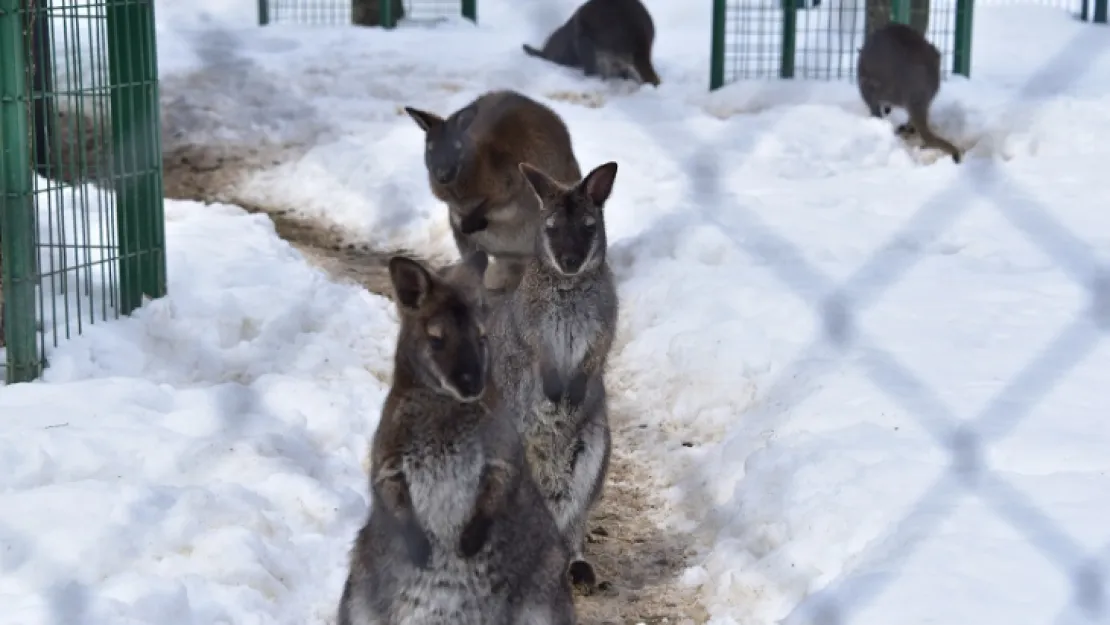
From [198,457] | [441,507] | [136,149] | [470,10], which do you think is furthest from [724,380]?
[470,10]

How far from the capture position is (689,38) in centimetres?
1334

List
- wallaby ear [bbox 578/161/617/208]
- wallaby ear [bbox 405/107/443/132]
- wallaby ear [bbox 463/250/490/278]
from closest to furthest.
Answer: wallaby ear [bbox 463/250/490/278] → wallaby ear [bbox 578/161/617/208] → wallaby ear [bbox 405/107/443/132]

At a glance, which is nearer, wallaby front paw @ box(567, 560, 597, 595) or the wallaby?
wallaby front paw @ box(567, 560, 597, 595)

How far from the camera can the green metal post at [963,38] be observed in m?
10.4

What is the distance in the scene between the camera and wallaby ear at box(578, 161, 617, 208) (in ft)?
14.2

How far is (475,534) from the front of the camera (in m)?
2.97

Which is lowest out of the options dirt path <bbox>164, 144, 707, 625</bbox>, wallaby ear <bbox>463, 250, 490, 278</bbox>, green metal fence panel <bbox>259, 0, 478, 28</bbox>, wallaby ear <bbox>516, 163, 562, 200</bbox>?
dirt path <bbox>164, 144, 707, 625</bbox>

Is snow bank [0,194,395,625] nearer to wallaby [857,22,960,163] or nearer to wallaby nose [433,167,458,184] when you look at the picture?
wallaby nose [433,167,458,184]

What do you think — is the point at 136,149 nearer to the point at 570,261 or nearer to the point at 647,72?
the point at 570,261

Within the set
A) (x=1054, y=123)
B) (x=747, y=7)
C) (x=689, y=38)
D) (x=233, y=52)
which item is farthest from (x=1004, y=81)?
(x=233, y=52)

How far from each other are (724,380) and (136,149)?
2.28 metres

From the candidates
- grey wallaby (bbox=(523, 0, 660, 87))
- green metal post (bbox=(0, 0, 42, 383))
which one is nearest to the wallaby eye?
green metal post (bbox=(0, 0, 42, 383))

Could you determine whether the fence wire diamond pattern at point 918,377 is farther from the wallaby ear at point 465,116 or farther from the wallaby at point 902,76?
the wallaby ear at point 465,116

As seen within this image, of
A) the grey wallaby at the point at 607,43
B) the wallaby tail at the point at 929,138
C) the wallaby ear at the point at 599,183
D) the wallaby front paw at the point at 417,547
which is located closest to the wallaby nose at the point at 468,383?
the wallaby front paw at the point at 417,547
